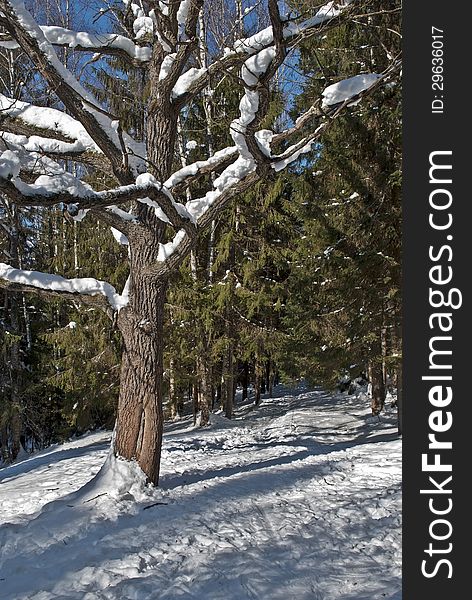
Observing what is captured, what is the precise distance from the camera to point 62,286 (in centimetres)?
600

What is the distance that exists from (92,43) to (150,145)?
4.50 ft

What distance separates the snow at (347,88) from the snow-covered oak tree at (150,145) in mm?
11

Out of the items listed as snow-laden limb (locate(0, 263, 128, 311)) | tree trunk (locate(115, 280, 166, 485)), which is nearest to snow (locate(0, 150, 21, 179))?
snow-laden limb (locate(0, 263, 128, 311))

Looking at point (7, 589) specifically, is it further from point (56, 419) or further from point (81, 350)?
point (56, 419)

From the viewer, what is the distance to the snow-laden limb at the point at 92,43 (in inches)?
232

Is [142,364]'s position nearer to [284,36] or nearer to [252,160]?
[252,160]

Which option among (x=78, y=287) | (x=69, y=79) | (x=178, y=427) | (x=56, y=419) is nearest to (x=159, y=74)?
(x=69, y=79)

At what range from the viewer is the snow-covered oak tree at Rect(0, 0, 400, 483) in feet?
16.7

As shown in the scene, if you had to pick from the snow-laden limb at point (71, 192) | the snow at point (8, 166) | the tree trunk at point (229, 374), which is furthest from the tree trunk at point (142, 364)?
the tree trunk at point (229, 374)

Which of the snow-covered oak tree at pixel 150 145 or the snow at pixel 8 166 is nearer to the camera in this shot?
the snow at pixel 8 166

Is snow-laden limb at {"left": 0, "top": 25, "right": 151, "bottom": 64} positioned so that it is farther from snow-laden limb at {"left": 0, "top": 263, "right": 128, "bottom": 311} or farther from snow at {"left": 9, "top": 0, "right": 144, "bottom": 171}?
snow-laden limb at {"left": 0, "top": 263, "right": 128, "bottom": 311}

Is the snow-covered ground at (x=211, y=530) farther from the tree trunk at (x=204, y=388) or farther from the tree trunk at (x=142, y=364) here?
the tree trunk at (x=204, y=388)

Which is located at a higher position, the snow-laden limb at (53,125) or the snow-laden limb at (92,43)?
the snow-laden limb at (92,43)

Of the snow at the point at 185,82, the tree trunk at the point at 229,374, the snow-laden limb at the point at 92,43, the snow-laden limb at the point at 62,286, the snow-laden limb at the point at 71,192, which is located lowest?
the tree trunk at the point at 229,374
